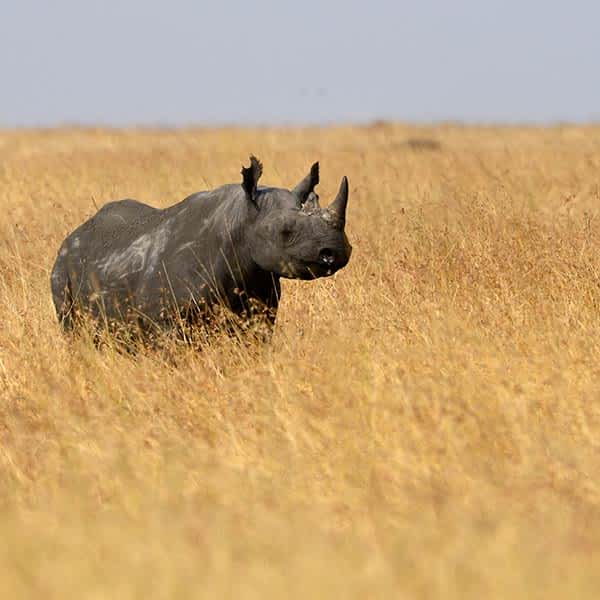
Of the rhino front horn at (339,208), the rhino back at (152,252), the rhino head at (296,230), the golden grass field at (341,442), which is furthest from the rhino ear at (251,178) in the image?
the golden grass field at (341,442)

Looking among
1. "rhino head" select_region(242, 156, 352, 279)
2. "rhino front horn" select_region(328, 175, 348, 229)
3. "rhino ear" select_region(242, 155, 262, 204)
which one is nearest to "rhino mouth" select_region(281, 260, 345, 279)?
"rhino head" select_region(242, 156, 352, 279)

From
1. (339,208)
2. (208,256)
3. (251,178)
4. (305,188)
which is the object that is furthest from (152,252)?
(339,208)

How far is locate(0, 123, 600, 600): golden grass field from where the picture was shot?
3562 millimetres

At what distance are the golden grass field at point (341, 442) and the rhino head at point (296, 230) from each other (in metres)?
0.38

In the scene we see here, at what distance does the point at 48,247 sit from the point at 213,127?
21.5 meters

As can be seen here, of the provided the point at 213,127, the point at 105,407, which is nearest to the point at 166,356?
the point at 105,407

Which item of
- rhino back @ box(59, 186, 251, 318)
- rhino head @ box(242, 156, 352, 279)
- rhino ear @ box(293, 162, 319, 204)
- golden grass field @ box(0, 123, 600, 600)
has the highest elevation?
rhino ear @ box(293, 162, 319, 204)

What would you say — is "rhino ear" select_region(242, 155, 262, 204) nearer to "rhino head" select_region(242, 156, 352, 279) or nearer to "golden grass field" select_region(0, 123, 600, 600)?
"rhino head" select_region(242, 156, 352, 279)

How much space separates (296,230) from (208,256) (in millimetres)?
693

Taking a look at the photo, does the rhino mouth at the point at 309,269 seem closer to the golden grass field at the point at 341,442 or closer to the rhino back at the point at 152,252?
the golden grass field at the point at 341,442

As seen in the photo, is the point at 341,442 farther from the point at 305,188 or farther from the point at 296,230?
the point at 305,188

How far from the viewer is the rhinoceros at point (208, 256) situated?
6.32 meters

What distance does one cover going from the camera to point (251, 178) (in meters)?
6.59

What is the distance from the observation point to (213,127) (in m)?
31.6
